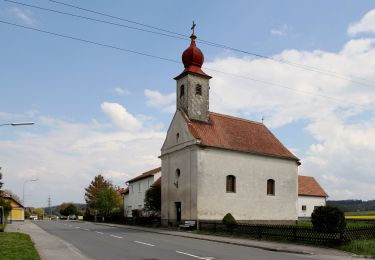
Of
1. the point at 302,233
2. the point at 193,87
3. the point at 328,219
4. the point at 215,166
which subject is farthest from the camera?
the point at 193,87

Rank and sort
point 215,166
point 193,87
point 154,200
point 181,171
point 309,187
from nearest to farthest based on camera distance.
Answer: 1. point 215,166
2. point 181,171
3. point 193,87
4. point 154,200
5. point 309,187

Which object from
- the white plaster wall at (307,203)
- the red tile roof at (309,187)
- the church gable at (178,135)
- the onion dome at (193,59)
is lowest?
the white plaster wall at (307,203)

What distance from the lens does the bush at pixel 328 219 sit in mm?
20750

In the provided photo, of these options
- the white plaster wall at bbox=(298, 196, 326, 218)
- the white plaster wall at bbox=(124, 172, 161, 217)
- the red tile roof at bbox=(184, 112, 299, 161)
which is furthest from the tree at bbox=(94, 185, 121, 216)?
the white plaster wall at bbox=(298, 196, 326, 218)

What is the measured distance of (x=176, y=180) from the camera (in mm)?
38531

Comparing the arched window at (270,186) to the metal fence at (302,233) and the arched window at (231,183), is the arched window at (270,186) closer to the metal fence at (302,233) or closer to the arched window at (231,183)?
the arched window at (231,183)

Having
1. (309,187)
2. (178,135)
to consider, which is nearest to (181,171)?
(178,135)

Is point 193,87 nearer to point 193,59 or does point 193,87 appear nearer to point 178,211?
point 193,59

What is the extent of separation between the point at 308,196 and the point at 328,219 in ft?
152

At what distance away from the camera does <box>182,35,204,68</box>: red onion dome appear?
39.1 metres

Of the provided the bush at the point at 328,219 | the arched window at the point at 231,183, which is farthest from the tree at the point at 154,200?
the bush at the point at 328,219

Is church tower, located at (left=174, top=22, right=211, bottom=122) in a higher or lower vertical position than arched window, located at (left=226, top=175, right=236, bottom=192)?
higher

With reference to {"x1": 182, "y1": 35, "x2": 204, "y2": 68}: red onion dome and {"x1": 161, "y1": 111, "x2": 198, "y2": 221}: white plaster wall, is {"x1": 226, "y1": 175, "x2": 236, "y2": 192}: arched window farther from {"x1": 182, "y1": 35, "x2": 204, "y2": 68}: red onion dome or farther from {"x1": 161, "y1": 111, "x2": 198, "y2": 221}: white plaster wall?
{"x1": 182, "y1": 35, "x2": 204, "y2": 68}: red onion dome

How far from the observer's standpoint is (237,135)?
131 feet
